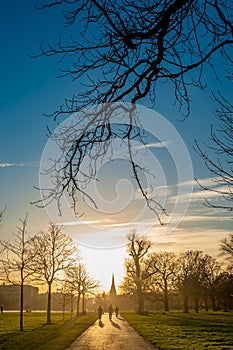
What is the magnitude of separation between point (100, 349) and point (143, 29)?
39.5 feet

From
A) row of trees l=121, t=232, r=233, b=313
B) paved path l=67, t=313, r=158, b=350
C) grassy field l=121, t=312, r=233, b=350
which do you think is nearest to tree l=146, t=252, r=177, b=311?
row of trees l=121, t=232, r=233, b=313

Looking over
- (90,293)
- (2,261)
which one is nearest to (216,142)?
(2,261)

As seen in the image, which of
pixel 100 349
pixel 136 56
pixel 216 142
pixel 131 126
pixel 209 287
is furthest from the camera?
pixel 209 287

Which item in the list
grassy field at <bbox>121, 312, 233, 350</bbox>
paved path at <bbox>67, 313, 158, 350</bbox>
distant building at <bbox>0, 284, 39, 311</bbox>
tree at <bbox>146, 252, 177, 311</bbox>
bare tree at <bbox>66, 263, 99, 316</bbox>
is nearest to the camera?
paved path at <bbox>67, 313, 158, 350</bbox>

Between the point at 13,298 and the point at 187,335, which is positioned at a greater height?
the point at 13,298

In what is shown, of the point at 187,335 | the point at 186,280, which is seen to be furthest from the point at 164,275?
the point at 187,335

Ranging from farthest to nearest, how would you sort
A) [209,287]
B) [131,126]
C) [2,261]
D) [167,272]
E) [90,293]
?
[209,287] < [167,272] < [90,293] < [2,261] < [131,126]

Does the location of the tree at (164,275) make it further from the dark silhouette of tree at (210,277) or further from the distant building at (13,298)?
the distant building at (13,298)

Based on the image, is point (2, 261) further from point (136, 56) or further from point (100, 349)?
point (136, 56)

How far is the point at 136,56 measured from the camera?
156 inches

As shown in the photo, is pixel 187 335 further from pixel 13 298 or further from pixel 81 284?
pixel 13 298

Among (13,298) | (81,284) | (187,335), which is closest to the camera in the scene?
(187,335)

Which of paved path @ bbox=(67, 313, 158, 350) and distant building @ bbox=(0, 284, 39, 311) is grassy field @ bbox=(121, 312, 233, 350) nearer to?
paved path @ bbox=(67, 313, 158, 350)

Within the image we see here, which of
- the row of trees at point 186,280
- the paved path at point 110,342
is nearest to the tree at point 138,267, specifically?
the row of trees at point 186,280
